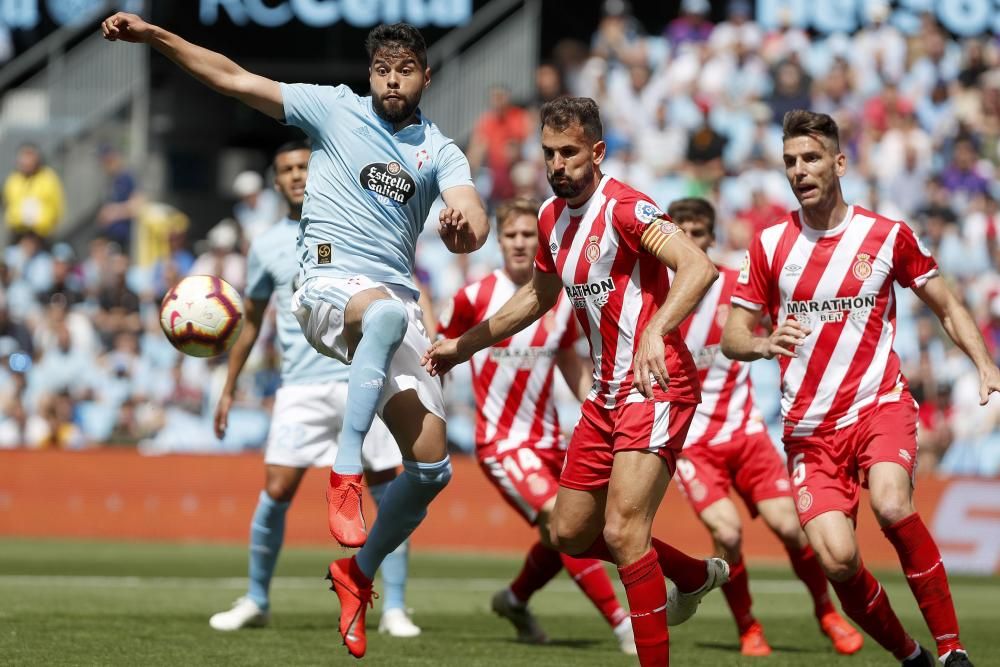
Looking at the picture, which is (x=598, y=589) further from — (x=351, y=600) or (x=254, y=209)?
(x=254, y=209)

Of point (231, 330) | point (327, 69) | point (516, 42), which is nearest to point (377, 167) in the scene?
point (231, 330)

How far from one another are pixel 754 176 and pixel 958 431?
464 centimetres

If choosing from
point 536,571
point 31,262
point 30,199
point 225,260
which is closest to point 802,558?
point 536,571

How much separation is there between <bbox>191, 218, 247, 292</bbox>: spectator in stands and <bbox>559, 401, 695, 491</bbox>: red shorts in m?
12.3

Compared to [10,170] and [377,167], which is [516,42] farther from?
[377,167]

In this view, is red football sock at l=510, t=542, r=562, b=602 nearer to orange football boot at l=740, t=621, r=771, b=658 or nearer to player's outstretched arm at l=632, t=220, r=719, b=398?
orange football boot at l=740, t=621, r=771, b=658

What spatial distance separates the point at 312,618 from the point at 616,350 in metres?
3.92

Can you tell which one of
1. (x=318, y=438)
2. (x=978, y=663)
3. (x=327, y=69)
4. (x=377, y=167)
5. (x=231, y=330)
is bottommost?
(x=978, y=663)

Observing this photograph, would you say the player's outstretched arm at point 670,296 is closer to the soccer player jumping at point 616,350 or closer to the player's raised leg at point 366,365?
the soccer player jumping at point 616,350

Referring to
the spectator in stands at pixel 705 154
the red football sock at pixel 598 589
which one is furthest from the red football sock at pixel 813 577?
the spectator in stands at pixel 705 154

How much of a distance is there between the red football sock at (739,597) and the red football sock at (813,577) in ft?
1.39

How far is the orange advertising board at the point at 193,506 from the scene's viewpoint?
16.0m

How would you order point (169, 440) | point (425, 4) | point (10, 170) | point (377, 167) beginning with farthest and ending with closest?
point (425, 4) → point (10, 170) → point (169, 440) → point (377, 167)

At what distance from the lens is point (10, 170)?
2177 cm
